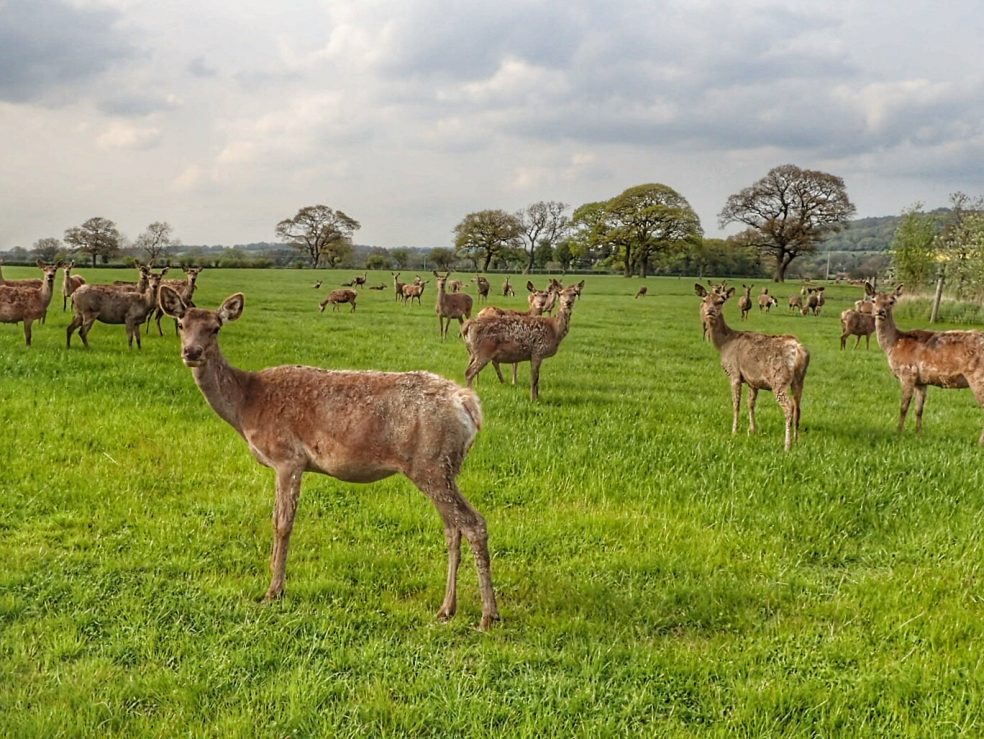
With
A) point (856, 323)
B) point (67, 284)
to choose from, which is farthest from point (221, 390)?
point (856, 323)

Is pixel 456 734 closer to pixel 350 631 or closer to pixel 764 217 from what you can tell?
pixel 350 631

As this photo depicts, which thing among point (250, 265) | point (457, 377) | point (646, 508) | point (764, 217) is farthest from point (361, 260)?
point (646, 508)

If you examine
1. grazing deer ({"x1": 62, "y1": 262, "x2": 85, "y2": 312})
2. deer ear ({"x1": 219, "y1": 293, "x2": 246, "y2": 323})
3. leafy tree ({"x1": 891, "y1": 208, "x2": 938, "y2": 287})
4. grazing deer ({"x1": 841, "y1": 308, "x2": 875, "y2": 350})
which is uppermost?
leafy tree ({"x1": 891, "y1": 208, "x2": 938, "y2": 287})

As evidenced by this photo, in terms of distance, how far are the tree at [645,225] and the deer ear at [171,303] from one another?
79.7 metres

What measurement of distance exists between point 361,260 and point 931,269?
84304 millimetres

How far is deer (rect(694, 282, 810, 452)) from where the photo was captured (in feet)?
34.0

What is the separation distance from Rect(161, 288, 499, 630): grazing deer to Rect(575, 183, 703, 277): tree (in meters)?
79.8

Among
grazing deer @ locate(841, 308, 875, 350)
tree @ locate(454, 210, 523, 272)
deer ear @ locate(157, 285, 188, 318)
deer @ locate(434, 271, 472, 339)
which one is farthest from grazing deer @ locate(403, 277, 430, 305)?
tree @ locate(454, 210, 523, 272)

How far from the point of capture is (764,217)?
7725 centimetres

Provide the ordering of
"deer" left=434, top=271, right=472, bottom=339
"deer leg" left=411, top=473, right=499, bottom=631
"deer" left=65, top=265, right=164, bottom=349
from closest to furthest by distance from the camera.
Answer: "deer leg" left=411, top=473, right=499, bottom=631, "deer" left=65, top=265, right=164, bottom=349, "deer" left=434, top=271, right=472, bottom=339

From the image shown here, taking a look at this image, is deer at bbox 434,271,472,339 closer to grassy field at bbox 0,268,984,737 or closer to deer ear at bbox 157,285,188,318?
grassy field at bbox 0,268,984,737

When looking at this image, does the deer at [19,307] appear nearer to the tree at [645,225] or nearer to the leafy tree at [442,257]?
the tree at [645,225]

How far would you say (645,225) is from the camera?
270ft

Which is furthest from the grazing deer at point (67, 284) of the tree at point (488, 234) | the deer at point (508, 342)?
the tree at point (488, 234)
